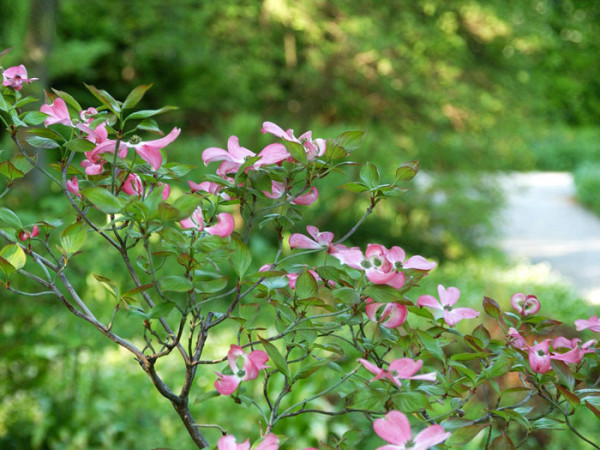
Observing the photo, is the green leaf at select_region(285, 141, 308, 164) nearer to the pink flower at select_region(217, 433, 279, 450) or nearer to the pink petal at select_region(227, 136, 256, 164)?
the pink petal at select_region(227, 136, 256, 164)

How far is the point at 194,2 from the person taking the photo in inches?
201

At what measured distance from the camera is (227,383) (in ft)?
1.69

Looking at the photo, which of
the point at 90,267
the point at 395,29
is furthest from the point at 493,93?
the point at 90,267

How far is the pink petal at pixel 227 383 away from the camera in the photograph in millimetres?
513

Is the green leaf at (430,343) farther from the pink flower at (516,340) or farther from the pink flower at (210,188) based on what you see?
the pink flower at (210,188)

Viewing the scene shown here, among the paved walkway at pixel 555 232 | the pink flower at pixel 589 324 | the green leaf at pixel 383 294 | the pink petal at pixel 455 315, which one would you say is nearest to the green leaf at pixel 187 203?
the green leaf at pixel 383 294

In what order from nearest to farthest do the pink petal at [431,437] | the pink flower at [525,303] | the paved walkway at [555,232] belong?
the pink petal at [431,437] → the pink flower at [525,303] → the paved walkway at [555,232]

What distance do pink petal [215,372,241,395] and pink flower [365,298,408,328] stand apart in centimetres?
12

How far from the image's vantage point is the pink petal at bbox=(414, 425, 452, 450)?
0.45 meters

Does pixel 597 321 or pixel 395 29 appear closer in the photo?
pixel 597 321

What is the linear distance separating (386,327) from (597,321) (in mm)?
212

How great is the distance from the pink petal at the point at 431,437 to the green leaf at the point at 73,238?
0.33 metres

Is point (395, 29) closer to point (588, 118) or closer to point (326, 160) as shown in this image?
point (326, 160)

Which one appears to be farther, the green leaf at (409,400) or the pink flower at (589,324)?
the pink flower at (589,324)
